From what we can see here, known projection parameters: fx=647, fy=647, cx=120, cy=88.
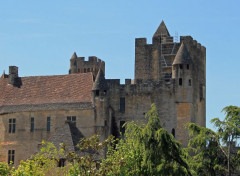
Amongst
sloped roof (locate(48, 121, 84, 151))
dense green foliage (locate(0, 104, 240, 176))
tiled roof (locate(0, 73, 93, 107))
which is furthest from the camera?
tiled roof (locate(0, 73, 93, 107))

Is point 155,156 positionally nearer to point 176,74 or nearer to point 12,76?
point 176,74

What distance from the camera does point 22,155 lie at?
176 feet

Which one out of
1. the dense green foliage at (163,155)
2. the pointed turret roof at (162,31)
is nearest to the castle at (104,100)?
the pointed turret roof at (162,31)

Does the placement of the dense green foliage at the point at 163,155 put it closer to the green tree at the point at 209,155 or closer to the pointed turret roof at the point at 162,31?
the green tree at the point at 209,155

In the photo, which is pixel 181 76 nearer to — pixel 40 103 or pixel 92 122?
pixel 92 122

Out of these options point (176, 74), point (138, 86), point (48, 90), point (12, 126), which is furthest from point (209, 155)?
point (12, 126)

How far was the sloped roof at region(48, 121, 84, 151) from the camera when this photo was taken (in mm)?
48938

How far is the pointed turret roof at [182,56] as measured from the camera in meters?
52.6

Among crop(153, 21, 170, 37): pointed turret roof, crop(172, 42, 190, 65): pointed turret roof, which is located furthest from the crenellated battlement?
crop(153, 21, 170, 37): pointed turret roof

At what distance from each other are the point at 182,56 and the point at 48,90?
1217cm

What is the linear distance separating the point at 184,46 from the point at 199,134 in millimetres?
18160

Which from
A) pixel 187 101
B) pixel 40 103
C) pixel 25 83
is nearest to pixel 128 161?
pixel 187 101

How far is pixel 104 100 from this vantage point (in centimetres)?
5275

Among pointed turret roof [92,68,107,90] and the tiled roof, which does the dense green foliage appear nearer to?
pointed turret roof [92,68,107,90]
